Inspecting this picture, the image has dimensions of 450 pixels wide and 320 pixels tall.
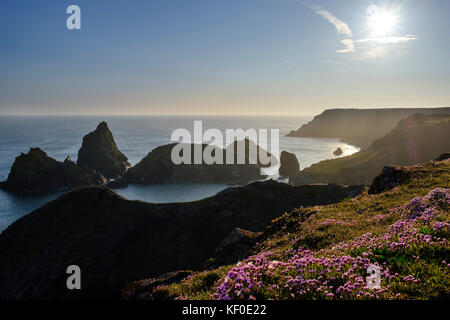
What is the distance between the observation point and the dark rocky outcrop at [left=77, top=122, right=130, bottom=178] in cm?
17175

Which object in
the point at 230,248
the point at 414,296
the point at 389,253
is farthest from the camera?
the point at 230,248

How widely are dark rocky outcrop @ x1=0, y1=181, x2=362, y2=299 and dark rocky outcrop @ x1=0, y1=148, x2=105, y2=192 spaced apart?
3978 inches

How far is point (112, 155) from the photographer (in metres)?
181

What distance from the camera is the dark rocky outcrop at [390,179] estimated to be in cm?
2180

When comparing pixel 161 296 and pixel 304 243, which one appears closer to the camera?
pixel 161 296

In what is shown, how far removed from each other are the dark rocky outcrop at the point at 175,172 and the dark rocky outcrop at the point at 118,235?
356ft

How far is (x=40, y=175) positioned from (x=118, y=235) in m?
124

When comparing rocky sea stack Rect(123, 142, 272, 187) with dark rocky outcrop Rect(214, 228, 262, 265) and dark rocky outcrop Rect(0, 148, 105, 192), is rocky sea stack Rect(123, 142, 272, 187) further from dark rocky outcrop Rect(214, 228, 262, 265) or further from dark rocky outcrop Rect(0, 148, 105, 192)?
dark rocky outcrop Rect(214, 228, 262, 265)

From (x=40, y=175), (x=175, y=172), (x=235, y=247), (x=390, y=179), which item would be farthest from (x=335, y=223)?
(x=40, y=175)

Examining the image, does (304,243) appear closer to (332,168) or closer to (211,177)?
(332,168)

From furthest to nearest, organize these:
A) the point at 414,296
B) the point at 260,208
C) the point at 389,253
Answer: the point at 260,208, the point at 389,253, the point at 414,296

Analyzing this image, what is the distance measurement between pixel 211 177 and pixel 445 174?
144682 mm
